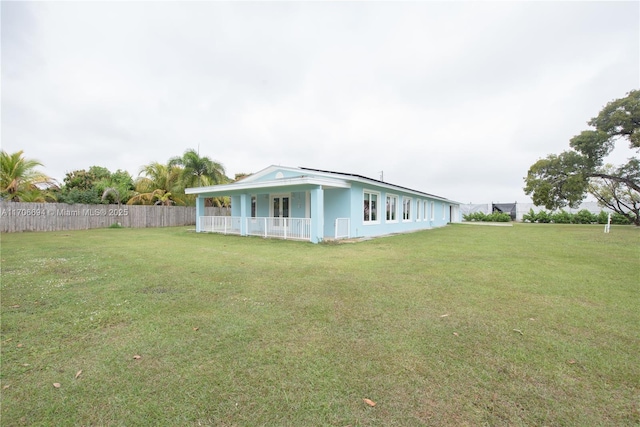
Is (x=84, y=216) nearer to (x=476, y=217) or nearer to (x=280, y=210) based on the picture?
(x=280, y=210)

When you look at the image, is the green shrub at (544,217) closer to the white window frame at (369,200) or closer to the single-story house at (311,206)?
the single-story house at (311,206)

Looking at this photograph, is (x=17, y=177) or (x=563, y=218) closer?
(x=17, y=177)

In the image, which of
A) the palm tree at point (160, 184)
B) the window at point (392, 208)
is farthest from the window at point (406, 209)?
the palm tree at point (160, 184)

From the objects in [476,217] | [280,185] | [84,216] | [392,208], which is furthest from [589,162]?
[84,216]

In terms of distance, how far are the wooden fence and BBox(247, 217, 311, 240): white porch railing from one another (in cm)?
1038

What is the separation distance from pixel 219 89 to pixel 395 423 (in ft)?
52.7

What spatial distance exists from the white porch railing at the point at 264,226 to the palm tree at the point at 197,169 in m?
6.57

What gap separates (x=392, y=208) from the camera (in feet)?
53.0

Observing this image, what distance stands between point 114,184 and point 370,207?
2150cm

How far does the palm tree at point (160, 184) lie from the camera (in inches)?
892

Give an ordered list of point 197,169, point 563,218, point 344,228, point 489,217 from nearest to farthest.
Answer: point 344,228 → point 197,169 → point 563,218 → point 489,217

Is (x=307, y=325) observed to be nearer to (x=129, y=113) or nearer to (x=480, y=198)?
(x=129, y=113)

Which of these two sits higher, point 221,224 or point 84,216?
point 84,216

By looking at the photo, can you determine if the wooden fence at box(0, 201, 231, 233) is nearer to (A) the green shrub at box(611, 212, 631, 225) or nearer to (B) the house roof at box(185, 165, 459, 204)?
(B) the house roof at box(185, 165, 459, 204)
